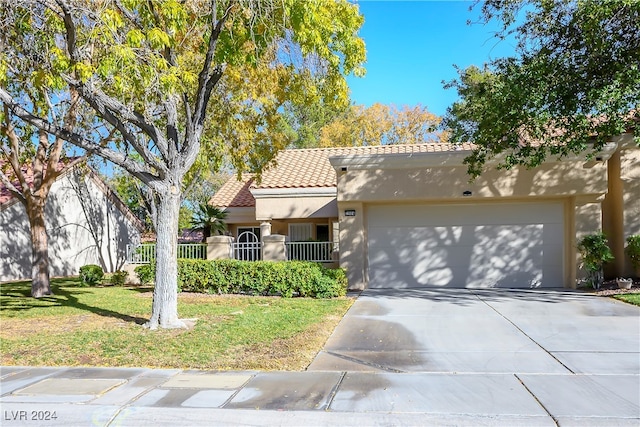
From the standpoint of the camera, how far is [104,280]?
1970 cm

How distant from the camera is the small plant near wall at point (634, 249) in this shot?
43.4ft

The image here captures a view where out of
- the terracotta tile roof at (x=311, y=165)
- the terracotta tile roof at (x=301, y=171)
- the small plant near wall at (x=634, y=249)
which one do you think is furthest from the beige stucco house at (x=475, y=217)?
the terracotta tile roof at (x=301, y=171)

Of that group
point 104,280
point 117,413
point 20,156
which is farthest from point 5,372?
point 104,280

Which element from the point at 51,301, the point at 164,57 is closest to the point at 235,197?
the point at 51,301

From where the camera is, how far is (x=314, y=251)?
16531 millimetres

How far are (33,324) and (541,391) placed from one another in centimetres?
928

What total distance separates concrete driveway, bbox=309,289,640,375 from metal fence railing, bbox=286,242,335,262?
158 inches

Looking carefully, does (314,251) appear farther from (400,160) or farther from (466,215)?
(466,215)

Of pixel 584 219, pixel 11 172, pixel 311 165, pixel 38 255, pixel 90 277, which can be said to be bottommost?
pixel 90 277

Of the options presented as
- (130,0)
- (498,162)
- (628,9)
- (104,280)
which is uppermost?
(628,9)

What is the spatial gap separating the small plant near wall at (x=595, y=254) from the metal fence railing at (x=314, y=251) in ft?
23.8

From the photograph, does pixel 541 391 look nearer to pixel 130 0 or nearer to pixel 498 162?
pixel 130 0

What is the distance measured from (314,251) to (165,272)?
770 centimetres

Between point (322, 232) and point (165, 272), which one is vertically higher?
point (322, 232)
